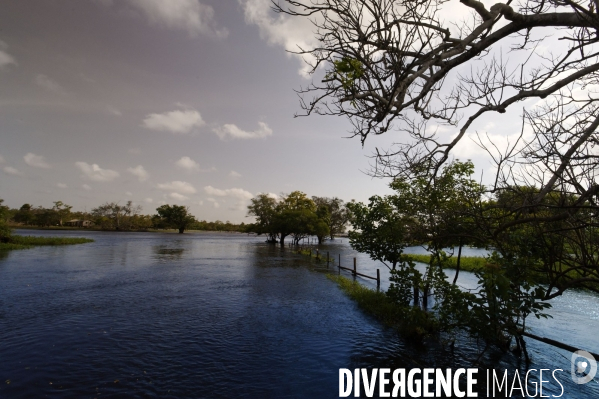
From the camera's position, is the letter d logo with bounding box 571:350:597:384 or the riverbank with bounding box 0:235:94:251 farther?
the riverbank with bounding box 0:235:94:251

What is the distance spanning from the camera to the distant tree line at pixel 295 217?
58169 mm

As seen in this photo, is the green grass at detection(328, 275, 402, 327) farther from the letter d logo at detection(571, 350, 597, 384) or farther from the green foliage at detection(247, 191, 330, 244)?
the green foliage at detection(247, 191, 330, 244)

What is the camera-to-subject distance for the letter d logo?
876 cm

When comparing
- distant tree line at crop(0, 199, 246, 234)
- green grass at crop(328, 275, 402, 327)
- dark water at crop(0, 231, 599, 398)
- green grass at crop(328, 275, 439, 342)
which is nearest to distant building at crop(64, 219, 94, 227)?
distant tree line at crop(0, 199, 246, 234)

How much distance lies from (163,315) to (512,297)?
1231cm

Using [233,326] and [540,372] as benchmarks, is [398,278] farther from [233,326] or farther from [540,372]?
[233,326]

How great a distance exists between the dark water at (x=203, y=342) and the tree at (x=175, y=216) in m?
114

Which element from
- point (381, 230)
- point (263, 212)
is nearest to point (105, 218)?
point (263, 212)

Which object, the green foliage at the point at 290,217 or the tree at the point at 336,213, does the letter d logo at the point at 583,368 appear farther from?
the tree at the point at 336,213

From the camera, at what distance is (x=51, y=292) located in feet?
54.1

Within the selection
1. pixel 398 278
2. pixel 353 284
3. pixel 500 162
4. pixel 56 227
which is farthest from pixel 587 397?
pixel 56 227

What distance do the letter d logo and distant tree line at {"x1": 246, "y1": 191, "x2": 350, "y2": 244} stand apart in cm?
2895

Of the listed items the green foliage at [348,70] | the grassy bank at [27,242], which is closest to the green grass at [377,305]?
the green foliage at [348,70]

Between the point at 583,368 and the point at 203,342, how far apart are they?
11483 millimetres
